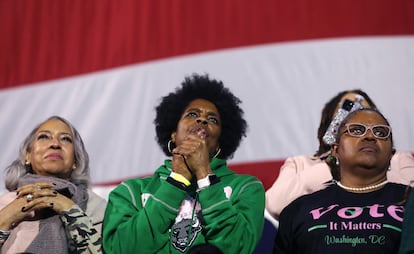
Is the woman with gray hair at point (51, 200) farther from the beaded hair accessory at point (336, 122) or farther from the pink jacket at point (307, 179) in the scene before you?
the beaded hair accessory at point (336, 122)

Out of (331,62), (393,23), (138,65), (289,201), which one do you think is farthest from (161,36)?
(289,201)

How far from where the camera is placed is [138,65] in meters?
4.55

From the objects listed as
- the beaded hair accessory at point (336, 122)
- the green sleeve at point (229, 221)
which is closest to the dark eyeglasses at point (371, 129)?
the beaded hair accessory at point (336, 122)

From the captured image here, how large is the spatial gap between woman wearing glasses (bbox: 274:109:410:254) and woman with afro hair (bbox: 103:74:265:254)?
144 millimetres

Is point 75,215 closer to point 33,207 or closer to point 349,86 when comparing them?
point 33,207

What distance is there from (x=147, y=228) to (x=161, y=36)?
6.14 feet

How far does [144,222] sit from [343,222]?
66 centimetres

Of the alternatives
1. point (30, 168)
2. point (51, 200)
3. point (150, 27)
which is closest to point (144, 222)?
point (51, 200)

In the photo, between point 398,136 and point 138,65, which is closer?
point 398,136

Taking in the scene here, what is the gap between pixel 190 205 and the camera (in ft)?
9.93

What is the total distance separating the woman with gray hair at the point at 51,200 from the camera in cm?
309

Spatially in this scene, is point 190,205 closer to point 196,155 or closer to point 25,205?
point 196,155

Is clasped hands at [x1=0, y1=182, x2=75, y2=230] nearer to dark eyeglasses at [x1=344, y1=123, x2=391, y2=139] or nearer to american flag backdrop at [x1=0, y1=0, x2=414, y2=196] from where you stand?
dark eyeglasses at [x1=344, y1=123, x2=391, y2=139]

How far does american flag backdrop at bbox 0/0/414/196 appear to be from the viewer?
4.22m
